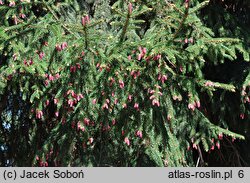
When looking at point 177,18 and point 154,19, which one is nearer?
point 177,18

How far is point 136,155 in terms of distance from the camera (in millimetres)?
3281

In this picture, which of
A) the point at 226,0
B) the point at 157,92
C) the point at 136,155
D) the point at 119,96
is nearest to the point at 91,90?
the point at 119,96

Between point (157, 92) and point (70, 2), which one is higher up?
point (70, 2)

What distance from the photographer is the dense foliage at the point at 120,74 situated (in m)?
2.72

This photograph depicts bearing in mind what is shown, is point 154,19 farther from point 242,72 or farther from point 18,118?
point 18,118

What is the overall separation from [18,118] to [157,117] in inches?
64.7

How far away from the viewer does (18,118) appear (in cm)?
416

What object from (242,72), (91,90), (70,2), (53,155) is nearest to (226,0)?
(242,72)

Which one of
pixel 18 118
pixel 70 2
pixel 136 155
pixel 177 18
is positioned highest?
pixel 70 2

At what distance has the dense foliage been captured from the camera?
272 cm

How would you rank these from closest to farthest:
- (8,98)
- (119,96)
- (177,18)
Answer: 1. (177,18)
2. (119,96)
3. (8,98)

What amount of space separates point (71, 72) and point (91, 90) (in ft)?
0.65

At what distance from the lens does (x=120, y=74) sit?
2.73 m

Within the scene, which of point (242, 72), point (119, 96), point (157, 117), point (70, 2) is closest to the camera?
point (119, 96)
